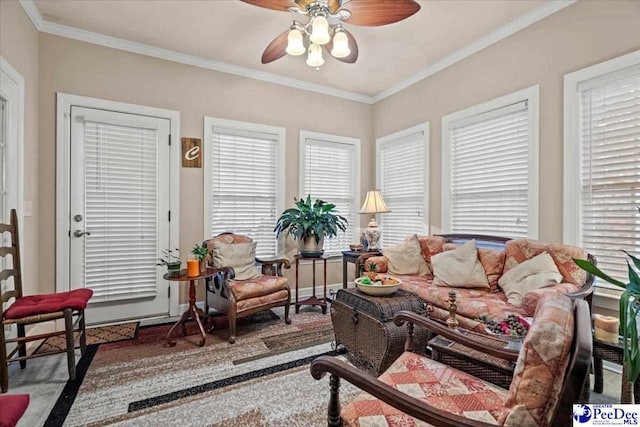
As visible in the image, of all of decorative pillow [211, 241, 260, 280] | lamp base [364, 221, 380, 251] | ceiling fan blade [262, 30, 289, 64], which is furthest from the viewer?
lamp base [364, 221, 380, 251]

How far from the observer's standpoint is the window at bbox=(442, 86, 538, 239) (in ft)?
9.81

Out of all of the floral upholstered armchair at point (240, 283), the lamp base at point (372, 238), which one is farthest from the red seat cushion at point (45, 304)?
the lamp base at point (372, 238)

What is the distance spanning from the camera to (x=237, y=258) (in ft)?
11.3

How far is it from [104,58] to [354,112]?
10.4 ft

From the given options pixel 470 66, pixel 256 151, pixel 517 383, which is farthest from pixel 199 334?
pixel 470 66

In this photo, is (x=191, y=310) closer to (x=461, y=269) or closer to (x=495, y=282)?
(x=461, y=269)

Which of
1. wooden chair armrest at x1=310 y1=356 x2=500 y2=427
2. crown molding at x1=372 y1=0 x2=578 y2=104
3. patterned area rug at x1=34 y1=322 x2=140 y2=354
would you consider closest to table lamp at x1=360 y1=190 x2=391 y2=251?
crown molding at x1=372 y1=0 x2=578 y2=104

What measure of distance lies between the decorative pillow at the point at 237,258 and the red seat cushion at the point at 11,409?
216 centimetres

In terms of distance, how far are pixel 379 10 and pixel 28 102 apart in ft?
10.1

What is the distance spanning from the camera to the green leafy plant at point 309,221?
3.88 metres

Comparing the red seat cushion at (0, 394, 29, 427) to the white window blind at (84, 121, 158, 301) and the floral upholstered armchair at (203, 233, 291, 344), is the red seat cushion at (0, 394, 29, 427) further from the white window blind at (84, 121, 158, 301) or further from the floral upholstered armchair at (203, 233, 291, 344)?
the white window blind at (84, 121, 158, 301)

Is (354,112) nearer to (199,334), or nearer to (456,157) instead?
(456,157)

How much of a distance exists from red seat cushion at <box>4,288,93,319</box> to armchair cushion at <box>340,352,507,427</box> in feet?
7.04

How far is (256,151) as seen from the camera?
4152 millimetres
